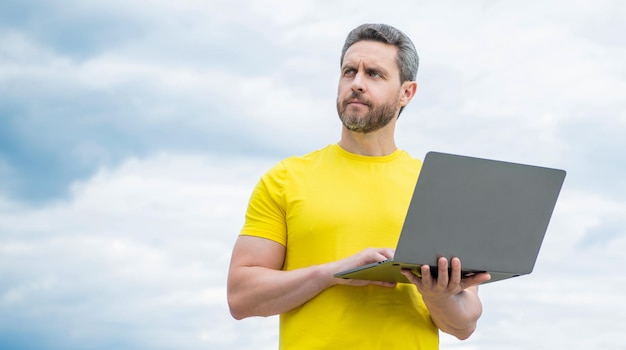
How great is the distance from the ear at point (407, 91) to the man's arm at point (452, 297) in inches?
35.3

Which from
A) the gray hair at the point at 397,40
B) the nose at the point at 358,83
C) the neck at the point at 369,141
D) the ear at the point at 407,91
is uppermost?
the gray hair at the point at 397,40

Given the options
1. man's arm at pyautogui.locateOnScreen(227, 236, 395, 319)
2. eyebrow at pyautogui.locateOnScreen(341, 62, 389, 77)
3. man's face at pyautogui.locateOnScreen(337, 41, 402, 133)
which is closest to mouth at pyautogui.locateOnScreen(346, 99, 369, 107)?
man's face at pyautogui.locateOnScreen(337, 41, 402, 133)

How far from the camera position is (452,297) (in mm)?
3213

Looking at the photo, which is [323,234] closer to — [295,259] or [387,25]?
[295,259]

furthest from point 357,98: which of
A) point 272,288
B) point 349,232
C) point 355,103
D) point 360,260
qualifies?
point 272,288

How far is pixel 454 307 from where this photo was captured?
3.25 metres

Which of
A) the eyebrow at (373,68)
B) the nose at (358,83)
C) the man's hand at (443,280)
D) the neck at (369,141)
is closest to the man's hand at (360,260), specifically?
the man's hand at (443,280)

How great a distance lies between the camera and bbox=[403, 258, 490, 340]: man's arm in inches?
113

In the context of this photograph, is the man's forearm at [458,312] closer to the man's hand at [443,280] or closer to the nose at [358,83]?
the man's hand at [443,280]

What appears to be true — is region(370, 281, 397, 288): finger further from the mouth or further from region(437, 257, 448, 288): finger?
the mouth

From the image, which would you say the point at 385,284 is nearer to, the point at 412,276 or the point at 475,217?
the point at 412,276

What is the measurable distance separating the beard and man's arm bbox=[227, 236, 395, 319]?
617 millimetres

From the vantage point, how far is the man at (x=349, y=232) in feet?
10.6

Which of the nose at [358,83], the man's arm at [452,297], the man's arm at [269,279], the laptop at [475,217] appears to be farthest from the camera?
the nose at [358,83]
